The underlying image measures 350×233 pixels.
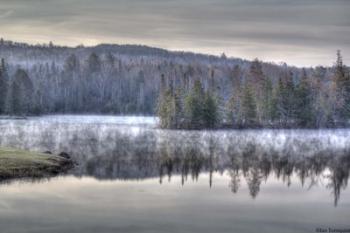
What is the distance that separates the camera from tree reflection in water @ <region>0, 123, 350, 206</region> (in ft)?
156

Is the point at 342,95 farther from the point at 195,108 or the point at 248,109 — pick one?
the point at 195,108

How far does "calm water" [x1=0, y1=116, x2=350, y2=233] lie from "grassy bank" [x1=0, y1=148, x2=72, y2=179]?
5.35 feet

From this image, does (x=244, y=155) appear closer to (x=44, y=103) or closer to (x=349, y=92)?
(x=349, y=92)

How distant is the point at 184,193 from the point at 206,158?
68.4 ft

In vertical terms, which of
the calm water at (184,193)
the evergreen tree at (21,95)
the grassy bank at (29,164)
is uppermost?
the evergreen tree at (21,95)

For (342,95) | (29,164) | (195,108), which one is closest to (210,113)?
(195,108)

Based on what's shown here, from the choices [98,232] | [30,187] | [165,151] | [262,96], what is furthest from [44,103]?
[98,232]

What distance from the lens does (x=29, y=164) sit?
46062mm

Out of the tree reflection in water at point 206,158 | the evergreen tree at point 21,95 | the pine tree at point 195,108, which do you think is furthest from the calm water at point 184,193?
the evergreen tree at point 21,95

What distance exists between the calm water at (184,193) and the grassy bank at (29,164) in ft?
5.35

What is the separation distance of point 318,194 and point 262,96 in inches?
3498

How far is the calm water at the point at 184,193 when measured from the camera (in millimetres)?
29969

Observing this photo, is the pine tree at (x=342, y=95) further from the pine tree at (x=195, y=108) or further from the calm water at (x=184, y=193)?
the calm water at (x=184, y=193)

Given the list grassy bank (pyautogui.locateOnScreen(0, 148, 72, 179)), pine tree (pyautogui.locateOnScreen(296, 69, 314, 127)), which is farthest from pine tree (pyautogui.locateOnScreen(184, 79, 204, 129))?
grassy bank (pyautogui.locateOnScreen(0, 148, 72, 179))
